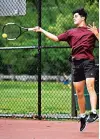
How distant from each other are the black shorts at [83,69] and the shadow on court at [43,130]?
89 cm

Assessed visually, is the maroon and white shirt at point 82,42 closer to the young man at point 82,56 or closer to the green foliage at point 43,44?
the young man at point 82,56

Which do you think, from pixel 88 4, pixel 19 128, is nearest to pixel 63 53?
pixel 88 4

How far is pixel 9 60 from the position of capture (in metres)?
28.6

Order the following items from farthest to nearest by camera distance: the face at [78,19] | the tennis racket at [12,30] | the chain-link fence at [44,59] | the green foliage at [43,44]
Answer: the green foliage at [43,44] → the chain-link fence at [44,59] → the tennis racket at [12,30] → the face at [78,19]

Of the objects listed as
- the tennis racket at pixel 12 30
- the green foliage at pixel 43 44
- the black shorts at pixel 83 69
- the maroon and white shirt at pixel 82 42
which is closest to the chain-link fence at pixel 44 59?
the green foliage at pixel 43 44

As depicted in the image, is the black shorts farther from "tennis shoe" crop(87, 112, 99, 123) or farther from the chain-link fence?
the chain-link fence

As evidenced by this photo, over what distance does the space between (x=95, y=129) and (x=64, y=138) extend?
1.34 metres

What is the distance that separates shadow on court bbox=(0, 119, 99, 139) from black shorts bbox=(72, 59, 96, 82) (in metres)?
0.89

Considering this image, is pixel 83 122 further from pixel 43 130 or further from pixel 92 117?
pixel 43 130

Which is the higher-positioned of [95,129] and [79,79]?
[79,79]

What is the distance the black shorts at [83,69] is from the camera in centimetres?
908

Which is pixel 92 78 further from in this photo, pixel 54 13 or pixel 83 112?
pixel 54 13

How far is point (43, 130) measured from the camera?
9.51 meters

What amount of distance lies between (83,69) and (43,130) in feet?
4.04
